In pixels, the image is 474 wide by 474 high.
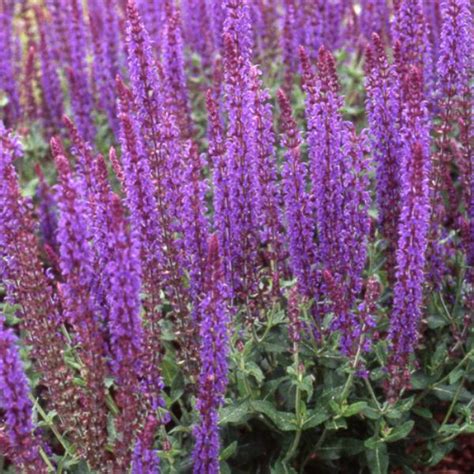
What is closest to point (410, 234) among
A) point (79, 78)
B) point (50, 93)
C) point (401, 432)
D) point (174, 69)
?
point (401, 432)

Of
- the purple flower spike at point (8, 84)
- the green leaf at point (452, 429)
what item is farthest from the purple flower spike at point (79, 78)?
the green leaf at point (452, 429)

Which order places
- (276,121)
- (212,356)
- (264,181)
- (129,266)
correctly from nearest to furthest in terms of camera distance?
(129,266) < (212,356) < (264,181) < (276,121)

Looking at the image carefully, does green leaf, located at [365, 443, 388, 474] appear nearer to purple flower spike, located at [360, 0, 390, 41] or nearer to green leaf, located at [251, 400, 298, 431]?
green leaf, located at [251, 400, 298, 431]

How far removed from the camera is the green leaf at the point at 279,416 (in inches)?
191

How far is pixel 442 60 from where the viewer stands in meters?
5.16

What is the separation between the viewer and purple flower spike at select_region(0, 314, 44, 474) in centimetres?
356

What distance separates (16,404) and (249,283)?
5.75 ft

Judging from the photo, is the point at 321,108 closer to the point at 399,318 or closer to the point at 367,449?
the point at 399,318

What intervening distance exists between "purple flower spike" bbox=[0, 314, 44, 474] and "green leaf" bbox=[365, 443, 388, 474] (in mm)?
2074

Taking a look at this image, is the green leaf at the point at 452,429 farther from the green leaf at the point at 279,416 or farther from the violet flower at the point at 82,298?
the violet flower at the point at 82,298

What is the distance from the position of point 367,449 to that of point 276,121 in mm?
3880

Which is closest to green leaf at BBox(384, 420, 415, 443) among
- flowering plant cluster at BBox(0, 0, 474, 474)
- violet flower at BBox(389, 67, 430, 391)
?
flowering plant cluster at BBox(0, 0, 474, 474)

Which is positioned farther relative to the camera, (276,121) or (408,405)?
(276,121)

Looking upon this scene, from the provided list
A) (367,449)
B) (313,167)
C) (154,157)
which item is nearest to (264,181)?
(313,167)
